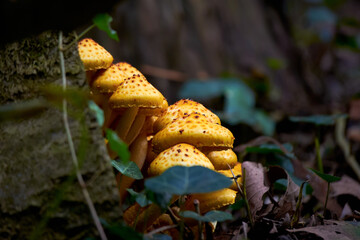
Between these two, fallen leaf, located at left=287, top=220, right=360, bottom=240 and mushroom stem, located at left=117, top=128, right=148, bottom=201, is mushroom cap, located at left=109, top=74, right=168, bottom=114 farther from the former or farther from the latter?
fallen leaf, located at left=287, top=220, right=360, bottom=240

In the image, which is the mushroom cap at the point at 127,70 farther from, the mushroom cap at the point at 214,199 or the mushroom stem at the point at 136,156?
the mushroom cap at the point at 214,199

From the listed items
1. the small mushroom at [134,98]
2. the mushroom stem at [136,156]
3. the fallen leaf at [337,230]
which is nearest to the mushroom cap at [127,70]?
the small mushroom at [134,98]

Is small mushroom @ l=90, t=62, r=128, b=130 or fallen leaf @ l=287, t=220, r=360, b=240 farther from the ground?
small mushroom @ l=90, t=62, r=128, b=130

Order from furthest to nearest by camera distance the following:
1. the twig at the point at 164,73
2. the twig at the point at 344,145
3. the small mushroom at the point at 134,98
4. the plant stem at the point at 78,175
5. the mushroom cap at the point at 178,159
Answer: the twig at the point at 164,73 < the twig at the point at 344,145 < the small mushroom at the point at 134,98 < the mushroom cap at the point at 178,159 < the plant stem at the point at 78,175

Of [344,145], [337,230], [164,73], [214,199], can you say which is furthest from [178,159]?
[164,73]

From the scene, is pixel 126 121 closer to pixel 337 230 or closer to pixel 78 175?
pixel 78 175

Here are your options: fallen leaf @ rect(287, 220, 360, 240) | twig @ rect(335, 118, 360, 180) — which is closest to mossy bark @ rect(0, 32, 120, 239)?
fallen leaf @ rect(287, 220, 360, 240)

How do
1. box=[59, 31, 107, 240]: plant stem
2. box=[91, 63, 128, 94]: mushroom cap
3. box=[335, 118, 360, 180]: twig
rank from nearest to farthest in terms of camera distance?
box=[59, 31, 107, 240]: plant stem, box=[91, 63, 128, 94]: mushroom cap, box=[335, 118, 360, 180]: twig
